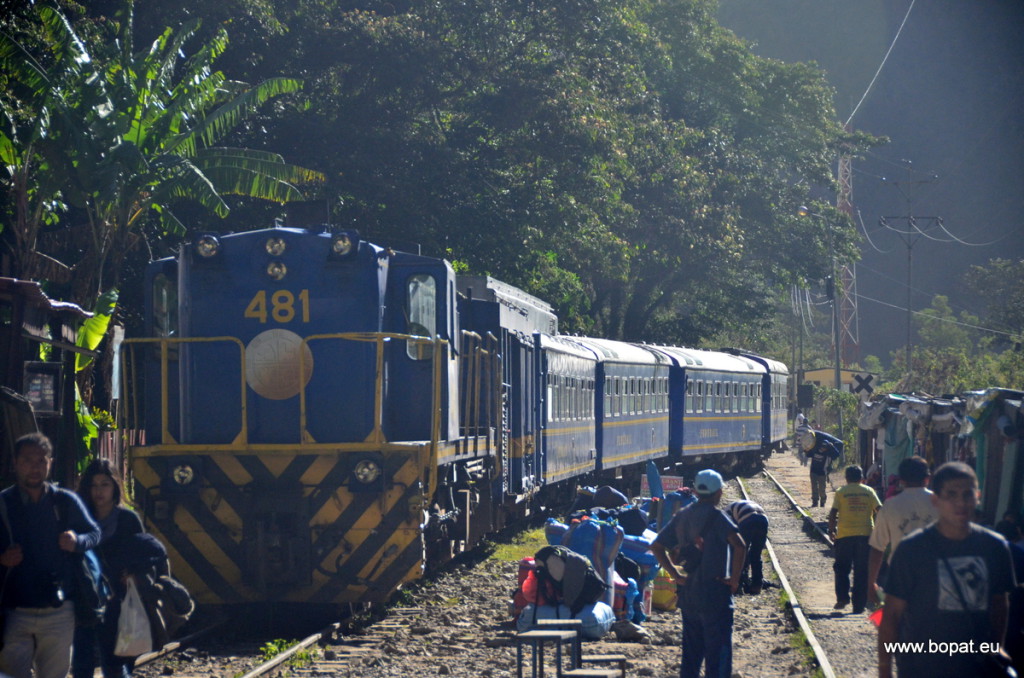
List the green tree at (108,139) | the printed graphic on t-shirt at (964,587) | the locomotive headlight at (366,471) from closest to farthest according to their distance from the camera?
the printed graphic on t-shirt at (964,587), the locomotive headlight at (366,471), the green tree at (108,139)

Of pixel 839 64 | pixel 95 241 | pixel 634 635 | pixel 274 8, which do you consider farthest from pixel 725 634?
pixel 839 64

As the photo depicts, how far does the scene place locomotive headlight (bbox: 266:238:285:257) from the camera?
10.7 m

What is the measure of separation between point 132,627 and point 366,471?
10.9 ft

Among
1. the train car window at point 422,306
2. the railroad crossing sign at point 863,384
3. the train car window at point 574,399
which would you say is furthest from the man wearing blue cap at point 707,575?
the railroad crossing sign at point 863,384

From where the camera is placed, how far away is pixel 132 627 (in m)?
7.04

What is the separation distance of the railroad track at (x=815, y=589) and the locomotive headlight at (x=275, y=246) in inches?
227

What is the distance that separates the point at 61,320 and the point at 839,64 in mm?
136228

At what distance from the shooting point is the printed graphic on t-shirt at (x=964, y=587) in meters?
5.32

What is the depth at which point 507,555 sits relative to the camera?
1620 cm

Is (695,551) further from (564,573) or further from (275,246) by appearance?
(275,246)

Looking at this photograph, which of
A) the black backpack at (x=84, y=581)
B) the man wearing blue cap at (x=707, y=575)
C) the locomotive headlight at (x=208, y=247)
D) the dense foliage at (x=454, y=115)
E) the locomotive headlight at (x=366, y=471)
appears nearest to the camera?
the black backpack at (x=84, y=581)

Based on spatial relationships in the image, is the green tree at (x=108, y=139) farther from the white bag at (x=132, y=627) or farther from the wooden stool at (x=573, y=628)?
the wooden stool at (x=573, y=628)

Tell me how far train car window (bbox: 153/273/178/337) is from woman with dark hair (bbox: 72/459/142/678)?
12.9 ft

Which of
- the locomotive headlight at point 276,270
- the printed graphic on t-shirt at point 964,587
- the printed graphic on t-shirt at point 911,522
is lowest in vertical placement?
the printed graphic on t-shirt at point 911,522
